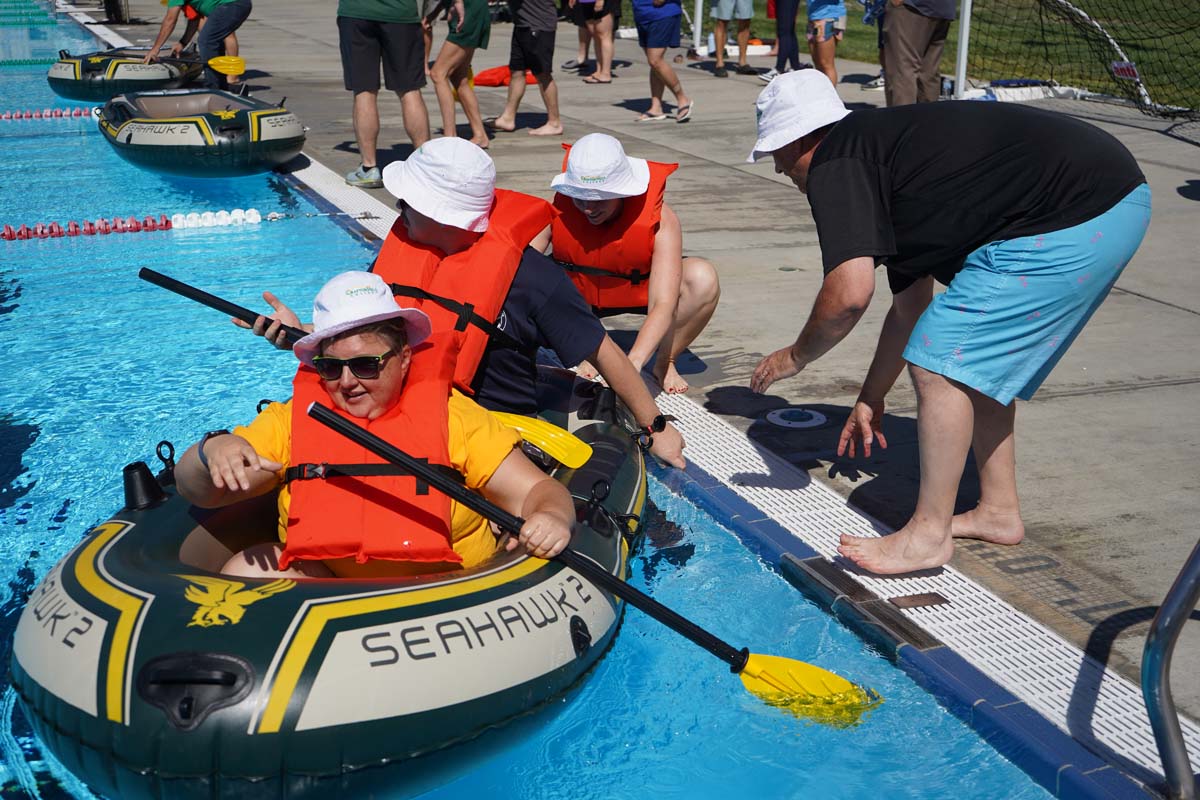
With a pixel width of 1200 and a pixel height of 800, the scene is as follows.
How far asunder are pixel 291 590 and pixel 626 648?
1302mm

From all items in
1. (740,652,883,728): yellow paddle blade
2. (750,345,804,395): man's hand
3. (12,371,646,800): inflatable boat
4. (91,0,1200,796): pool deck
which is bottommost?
(740,652,883,728): yellow paddle blade

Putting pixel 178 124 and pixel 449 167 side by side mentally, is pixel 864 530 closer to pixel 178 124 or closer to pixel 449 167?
pixel 449 167

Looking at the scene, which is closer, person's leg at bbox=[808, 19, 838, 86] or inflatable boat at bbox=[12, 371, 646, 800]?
inflatable boat at bbox=[12, 371, 646, 800]

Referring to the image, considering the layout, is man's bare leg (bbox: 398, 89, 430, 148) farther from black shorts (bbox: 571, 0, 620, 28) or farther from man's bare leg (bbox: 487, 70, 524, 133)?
black shorts (bbox: 571, 0, 620, 28)

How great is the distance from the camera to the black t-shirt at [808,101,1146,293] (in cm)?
357

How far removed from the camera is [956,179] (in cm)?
362

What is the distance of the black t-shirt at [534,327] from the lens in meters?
4.19

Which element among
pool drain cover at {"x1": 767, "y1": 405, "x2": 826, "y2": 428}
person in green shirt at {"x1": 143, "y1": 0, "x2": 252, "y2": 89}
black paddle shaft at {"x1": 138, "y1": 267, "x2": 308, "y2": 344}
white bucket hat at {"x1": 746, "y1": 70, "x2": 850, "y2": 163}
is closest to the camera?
white bucket hat at {"x1": 746, "y1": 70, "x2": 850, "y2": 163}

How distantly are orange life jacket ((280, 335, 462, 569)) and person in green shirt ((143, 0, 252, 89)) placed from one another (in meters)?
11.5

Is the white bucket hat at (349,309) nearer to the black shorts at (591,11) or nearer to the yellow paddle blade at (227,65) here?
the yellow paddle blade at (227,65)

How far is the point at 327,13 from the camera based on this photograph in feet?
82.8

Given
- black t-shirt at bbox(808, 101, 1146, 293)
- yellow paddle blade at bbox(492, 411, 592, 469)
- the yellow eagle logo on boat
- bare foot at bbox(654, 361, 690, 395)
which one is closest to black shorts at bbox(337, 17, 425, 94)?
bare foot at bbox(654, 361, 690, 395)

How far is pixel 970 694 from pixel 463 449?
1557 millimetres

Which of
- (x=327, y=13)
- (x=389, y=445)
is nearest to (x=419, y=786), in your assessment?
(x=389, y=445)
